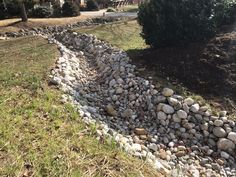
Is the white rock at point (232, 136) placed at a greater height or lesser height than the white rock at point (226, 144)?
greater

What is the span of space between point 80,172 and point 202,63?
5.26 metres

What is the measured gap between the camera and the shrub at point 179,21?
10.5 metres

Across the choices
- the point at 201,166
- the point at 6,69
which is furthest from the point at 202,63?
the point at 6,69

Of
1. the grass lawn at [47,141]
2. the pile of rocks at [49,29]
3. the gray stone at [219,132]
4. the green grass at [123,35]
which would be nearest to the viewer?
the grass lawn at [47,141]

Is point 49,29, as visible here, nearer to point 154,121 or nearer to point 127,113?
point 127,113

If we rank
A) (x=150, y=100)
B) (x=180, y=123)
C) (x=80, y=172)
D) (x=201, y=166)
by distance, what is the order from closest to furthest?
(x=80, y=172), (x=201, y=166), (x=180, y=123), (x=150, y=100)

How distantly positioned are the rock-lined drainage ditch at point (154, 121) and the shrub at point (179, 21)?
4.88 feet

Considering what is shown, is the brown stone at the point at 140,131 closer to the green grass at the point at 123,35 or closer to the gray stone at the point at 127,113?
the gray stone at the point at 127,113

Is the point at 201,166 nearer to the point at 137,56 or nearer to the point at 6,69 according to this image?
the point at 137,56

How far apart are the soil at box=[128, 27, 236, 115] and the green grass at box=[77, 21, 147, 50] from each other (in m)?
2.44

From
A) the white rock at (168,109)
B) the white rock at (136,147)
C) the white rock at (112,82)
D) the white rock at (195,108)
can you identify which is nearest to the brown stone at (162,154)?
the white rock at (136,147)

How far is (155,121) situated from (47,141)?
292 centimetres

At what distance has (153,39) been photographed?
11.0 meters

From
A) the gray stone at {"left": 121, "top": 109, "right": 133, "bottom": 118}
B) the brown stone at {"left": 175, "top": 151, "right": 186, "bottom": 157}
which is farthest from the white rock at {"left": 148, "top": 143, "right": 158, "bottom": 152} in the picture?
the gray stone at {"left": 121, "top": 109, "right": 133, "bottom": 118}
